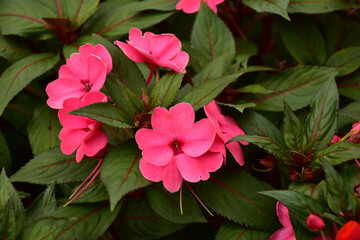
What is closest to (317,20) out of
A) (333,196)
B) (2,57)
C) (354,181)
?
(354,181)

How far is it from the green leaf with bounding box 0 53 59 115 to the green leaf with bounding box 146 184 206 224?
50 centimetres

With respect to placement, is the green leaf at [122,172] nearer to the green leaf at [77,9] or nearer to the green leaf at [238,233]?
the green leaf at [238,233]

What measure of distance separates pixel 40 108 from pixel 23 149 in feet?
0.91

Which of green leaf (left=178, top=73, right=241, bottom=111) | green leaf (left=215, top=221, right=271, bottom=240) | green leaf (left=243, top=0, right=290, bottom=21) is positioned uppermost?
green leaf (left=243, top=0, right=290, bottom=21)

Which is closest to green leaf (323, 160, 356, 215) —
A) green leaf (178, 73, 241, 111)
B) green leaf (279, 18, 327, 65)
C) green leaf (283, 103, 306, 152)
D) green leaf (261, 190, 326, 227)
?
green leaf (261, 190, 326, 227)

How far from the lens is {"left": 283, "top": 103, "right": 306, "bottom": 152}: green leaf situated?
3.14 feet

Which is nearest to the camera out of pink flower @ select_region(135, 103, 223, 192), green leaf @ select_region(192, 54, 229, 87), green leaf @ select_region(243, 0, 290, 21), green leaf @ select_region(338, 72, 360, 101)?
pink flower @ select_region(135, 103, 223, 192)

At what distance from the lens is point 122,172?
0.83 m

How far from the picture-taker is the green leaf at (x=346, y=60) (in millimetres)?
1283

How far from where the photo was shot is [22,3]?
1311mm

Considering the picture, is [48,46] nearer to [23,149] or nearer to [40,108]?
[40,108]

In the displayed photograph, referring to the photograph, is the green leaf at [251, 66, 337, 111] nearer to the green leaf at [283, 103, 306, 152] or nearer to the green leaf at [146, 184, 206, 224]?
the green leaf at [283, 103, 306, 152]

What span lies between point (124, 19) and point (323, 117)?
0.73 meters

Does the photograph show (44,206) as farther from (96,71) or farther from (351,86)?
(351,86)
